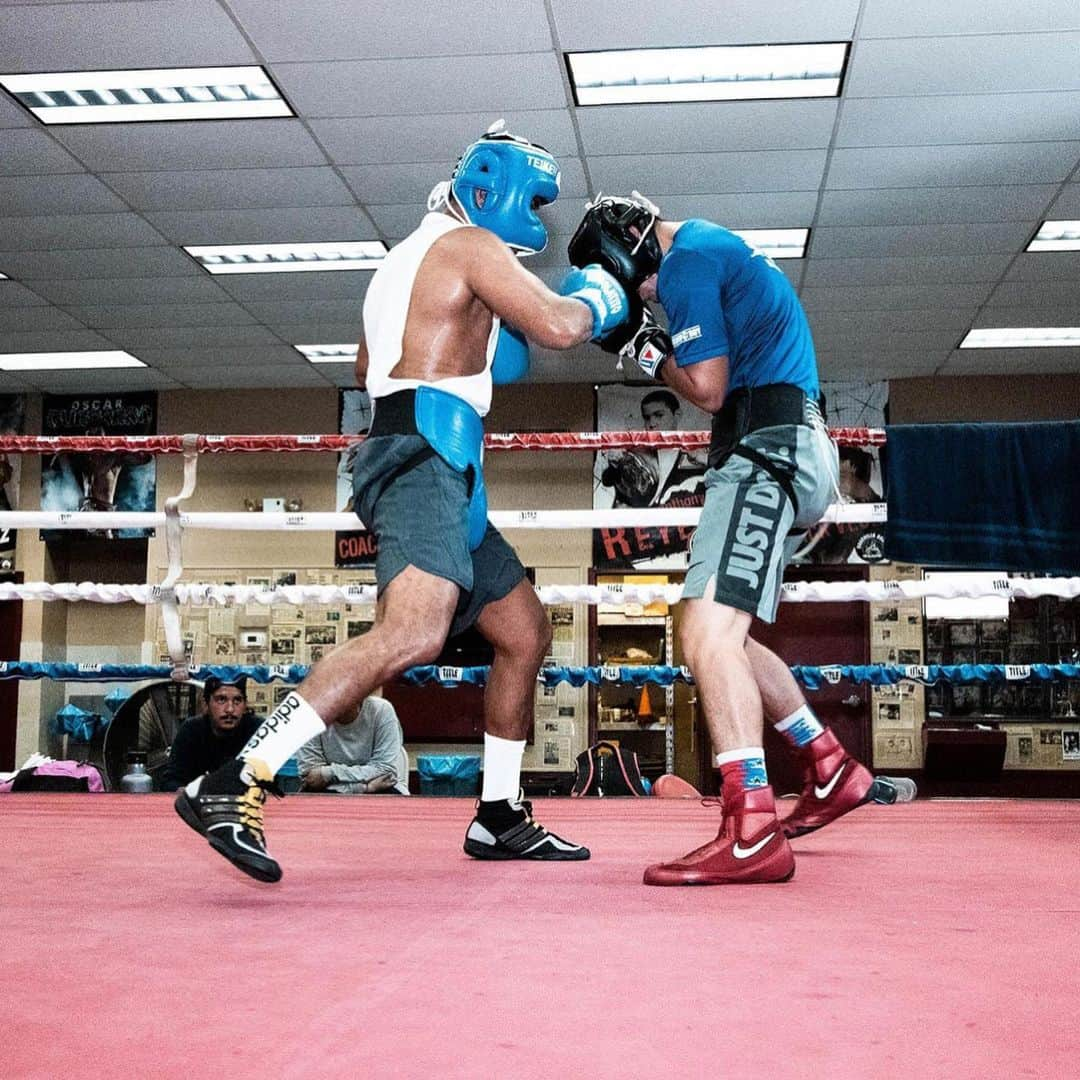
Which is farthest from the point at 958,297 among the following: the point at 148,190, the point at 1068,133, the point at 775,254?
the point at 148,190

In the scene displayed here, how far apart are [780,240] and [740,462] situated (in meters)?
4.17

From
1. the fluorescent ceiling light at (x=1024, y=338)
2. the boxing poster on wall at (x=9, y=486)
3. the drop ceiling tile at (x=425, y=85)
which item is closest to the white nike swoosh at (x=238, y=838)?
the drop ceiling tile at (x=425, y=85)

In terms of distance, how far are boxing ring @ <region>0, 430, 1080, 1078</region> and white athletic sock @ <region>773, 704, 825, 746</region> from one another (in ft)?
0.55

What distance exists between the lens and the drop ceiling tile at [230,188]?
4.91 metres

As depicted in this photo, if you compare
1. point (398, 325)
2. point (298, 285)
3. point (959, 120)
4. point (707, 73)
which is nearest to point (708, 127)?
point (707, 73)

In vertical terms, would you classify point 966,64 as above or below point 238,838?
above

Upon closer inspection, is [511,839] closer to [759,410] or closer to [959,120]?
[759,410]

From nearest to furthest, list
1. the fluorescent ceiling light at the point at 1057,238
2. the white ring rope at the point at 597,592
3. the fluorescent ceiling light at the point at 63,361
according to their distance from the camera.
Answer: the white ring rope at the point at 597,592
the fluorescent ceiling light at the point at 1057,238
the fluorescent ceiling light at the point at 63,361

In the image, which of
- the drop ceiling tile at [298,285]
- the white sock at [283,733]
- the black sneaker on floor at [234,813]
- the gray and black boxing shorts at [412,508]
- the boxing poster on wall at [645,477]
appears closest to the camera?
the black sneaker on floor at [234,813]

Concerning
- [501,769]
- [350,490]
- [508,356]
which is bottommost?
[501,769]

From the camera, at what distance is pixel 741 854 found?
59.1 inches

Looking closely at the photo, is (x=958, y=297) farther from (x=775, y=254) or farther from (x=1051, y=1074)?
(x=1051, y=1074)

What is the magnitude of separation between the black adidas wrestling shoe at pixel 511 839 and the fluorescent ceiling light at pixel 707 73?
2.96m

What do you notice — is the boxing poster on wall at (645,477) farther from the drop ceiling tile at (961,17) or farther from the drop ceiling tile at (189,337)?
the drop ceiling tile at (961,17)
